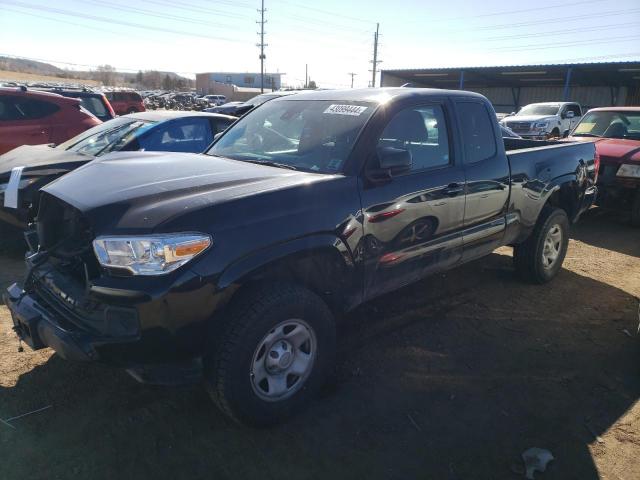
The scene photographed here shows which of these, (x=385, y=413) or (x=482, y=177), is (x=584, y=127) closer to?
(x=482, y=177)

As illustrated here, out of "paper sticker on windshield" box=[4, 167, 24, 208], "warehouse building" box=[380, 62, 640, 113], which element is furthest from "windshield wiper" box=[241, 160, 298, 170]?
"warehouse building" box=[380, 62, 640, 113]

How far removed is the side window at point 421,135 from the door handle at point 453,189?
0.18m

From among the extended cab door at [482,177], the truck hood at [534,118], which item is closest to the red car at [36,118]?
the extended cab door at [482,177]

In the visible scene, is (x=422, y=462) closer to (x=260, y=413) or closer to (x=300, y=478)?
(x=300, y=478)

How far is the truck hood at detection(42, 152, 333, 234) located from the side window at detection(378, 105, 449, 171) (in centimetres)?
76

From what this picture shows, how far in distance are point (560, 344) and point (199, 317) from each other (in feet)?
9.85

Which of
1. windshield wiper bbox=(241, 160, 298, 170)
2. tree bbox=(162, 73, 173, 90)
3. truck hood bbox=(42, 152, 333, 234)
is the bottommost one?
truck hood bbox=(42, 152, 333, 234)

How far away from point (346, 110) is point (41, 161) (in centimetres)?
357

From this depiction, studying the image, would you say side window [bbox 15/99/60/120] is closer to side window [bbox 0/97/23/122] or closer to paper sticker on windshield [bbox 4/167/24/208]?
side window [bbox 0/97/23/122]

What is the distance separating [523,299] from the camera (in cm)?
468

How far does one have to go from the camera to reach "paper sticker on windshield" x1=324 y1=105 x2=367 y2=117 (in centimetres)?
329

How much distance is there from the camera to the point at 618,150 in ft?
26.0

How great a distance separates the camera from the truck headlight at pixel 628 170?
24.4 feet

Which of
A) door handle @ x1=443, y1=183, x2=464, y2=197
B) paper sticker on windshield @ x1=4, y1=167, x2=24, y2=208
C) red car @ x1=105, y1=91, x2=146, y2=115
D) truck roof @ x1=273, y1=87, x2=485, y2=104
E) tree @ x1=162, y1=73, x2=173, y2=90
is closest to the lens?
truck roof @ x1=273, y1=87, x2=485, y2=104
